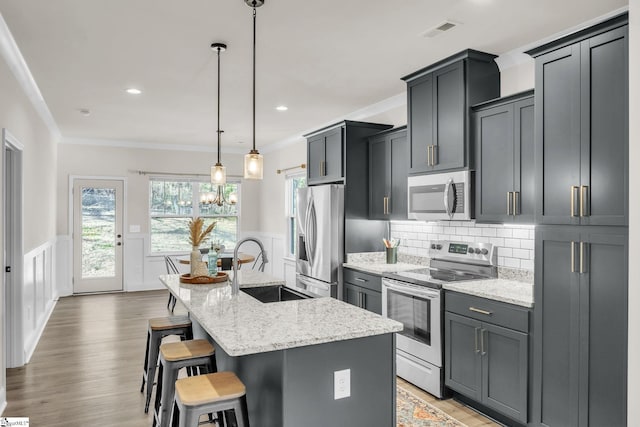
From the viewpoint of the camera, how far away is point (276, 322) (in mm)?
2145

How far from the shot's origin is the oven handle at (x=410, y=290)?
3490 mm

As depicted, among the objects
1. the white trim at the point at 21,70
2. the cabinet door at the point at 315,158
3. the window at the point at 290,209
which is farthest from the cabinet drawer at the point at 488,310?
the window at the point at 290,209

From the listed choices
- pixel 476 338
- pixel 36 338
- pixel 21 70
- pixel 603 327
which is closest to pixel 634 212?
pixel 603 327

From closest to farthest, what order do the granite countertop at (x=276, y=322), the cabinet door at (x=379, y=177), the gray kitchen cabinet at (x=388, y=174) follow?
the granite countertop at (x=276, y=322) < the gray kitchen cabinet at (x=388, y=174) < the cabinet door at (x=379, y=177)

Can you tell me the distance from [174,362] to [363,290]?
2365 mm

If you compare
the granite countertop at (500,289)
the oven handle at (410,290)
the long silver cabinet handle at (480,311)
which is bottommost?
the long silver cabinet handle at (480,311)

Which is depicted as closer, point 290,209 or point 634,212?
point 634,212

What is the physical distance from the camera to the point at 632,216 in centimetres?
219

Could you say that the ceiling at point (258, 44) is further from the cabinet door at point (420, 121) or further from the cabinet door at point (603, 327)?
the cabinet door at point (603, 327)

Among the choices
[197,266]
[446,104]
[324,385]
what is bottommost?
[324,385]

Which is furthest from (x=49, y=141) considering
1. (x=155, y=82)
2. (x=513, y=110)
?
(x=513, y=110)

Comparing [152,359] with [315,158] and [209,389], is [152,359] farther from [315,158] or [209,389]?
[315,158]

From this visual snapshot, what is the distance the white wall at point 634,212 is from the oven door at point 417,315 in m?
1.39

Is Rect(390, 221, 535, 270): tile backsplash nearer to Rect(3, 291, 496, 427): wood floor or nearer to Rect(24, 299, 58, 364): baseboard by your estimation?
Rect(3, 291, 496, 427): wood floor
